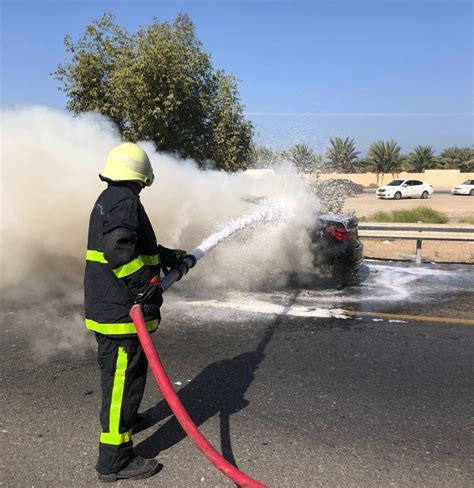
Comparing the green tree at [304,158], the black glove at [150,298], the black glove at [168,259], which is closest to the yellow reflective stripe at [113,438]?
the black glove at [150,298]

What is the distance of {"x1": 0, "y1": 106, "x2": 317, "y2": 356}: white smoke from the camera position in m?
6.54

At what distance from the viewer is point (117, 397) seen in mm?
2805

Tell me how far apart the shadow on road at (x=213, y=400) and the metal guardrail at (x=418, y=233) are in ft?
18.2

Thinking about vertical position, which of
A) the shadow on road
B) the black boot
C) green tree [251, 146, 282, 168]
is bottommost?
the shadow on road

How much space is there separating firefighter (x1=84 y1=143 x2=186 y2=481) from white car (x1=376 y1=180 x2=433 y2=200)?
36.1m

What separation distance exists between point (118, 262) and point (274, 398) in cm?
177

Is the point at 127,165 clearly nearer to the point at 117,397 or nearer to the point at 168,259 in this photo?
the point at 168,259

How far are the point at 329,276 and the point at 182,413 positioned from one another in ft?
15.9

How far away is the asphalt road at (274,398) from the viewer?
290cm

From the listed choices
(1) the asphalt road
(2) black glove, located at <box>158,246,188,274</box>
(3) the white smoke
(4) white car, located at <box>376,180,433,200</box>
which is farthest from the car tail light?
(4) white car, located at <box>376,180,433,200</box>

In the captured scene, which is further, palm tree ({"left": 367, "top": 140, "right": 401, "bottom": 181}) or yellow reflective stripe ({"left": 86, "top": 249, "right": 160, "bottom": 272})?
palm tree ({"left": 367, "top": 140, "right": 401, "bottom": 181})

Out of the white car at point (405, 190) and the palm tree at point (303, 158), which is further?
the white car at point (405, 190)

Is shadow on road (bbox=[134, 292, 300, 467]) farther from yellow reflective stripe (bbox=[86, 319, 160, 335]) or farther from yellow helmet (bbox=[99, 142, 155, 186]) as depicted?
yellow helmet (bbox=[99, 142, 155, 186])

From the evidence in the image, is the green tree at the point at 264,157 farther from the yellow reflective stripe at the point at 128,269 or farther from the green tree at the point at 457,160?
the green tree at the point at 457,160
